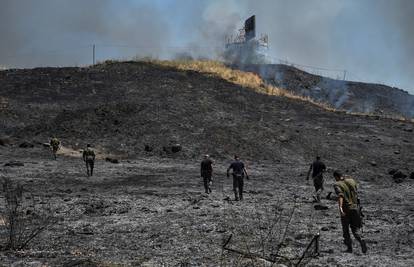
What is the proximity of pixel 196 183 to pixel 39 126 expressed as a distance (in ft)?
59.7

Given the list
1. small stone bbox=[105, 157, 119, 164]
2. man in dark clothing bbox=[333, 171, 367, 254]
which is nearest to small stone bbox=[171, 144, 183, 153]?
small stone bbox=[105, 157, 119, 164]

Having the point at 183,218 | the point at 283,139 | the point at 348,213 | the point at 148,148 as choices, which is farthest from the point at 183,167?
the point at 348,213

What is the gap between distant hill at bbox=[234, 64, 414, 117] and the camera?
2410 inches

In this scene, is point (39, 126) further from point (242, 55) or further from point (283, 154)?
point (242, 55)

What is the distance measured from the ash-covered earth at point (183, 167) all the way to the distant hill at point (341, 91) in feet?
37.0

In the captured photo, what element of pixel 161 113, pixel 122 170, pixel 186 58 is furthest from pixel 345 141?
pixel 186 58

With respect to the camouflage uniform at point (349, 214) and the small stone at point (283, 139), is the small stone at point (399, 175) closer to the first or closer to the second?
the small stone at point (283, 139)

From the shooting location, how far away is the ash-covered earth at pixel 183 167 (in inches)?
507

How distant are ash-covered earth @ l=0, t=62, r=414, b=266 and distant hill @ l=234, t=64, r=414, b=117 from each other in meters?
11.3

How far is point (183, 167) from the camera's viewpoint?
32.3m

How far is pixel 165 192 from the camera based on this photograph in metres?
22.7

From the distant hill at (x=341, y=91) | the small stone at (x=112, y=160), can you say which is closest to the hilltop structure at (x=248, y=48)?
the distant hill at (x=341, y=91)

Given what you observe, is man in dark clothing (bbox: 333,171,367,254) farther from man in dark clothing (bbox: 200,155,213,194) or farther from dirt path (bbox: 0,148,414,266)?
man in dark clothing (bbox: 200,155,213,194)

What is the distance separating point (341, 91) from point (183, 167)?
37494 mm
